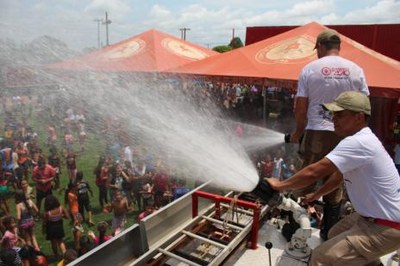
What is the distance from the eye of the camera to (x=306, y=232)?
13.0ft

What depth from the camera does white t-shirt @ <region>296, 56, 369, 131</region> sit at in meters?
4.05

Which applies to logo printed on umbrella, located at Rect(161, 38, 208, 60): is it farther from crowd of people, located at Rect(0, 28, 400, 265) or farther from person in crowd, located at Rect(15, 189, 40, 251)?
person in crowd, located at Rect(15, 189, 40, 251)

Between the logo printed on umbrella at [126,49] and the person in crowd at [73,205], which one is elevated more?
the logo printed on umbrella at [126,49]

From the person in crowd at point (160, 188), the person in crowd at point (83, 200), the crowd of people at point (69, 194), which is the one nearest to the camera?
the crowd of people at point (69, 194)

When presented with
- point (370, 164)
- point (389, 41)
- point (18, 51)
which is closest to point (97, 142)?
point (18, 51)

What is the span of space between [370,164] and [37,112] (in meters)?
22.0

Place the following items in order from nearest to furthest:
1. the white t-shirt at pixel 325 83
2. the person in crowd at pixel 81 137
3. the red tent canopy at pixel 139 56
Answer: the white t-shirt at pixel 325 83 < the red tent canopy at pixel 139 56 < the person in crowd at pixel 81 137

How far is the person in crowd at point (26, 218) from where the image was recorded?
25.7 ft

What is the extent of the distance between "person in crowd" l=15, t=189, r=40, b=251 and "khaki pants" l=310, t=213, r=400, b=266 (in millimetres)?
6364

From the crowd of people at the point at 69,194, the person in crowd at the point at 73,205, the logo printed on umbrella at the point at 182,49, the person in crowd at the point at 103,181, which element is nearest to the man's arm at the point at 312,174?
the crowd of people at the point at 69,194

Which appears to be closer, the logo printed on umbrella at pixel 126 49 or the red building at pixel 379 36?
the logo printed on umbrella at pixel 126 49

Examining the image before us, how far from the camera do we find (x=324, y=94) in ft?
13.5

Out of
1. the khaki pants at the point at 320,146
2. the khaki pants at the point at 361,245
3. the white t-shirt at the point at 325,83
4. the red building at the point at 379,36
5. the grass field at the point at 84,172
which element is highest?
the red building at the point at 379,36

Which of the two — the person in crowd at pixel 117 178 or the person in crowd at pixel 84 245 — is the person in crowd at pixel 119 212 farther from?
the person in crowd at pixel 84 245
